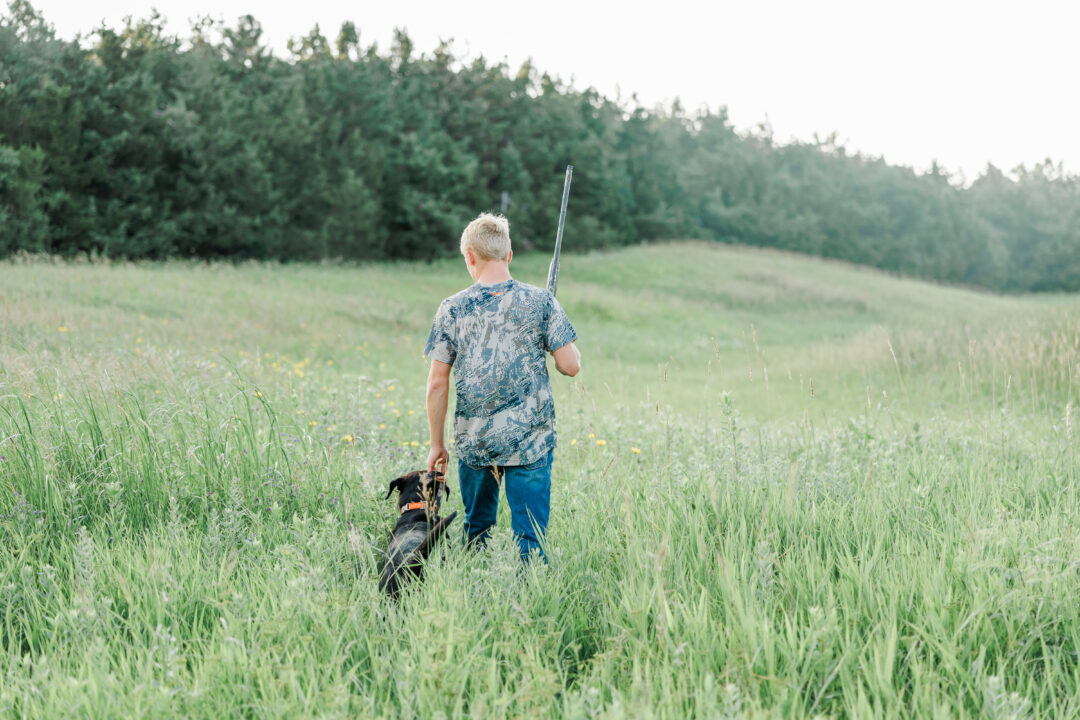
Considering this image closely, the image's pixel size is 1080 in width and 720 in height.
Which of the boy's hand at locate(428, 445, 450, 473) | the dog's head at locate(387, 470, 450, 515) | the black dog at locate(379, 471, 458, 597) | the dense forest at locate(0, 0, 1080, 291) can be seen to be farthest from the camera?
the dense forest at locate(0, 0, 1080, 291)

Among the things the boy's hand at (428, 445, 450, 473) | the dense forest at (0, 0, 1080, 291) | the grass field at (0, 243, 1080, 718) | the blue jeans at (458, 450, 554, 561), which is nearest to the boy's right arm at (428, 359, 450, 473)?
the boy's hand at (428, 445, 450, 473)

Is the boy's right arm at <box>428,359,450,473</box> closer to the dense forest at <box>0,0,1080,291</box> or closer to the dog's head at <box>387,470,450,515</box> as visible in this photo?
the dog's head at <box>387,470,450,515</box>

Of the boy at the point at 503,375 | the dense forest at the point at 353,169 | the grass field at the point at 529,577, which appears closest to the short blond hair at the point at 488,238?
the boy at the point at 503,375

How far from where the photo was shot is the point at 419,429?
22.8ft

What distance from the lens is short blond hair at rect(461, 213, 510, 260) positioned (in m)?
3.35

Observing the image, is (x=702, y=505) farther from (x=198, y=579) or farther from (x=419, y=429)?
(x=419, y=429)

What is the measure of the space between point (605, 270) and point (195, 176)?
19.2 m

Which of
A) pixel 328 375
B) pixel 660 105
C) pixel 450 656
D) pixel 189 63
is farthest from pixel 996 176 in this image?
pixel 450 656

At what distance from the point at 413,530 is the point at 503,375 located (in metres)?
0.81

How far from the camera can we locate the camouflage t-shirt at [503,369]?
3.32 metres

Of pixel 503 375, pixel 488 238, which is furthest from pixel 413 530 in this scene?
pixel 488 238

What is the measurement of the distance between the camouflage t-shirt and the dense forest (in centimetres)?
2688

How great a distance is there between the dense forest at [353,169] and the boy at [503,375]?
26.8 metres

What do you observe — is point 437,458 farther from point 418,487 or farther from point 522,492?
point 522,492
